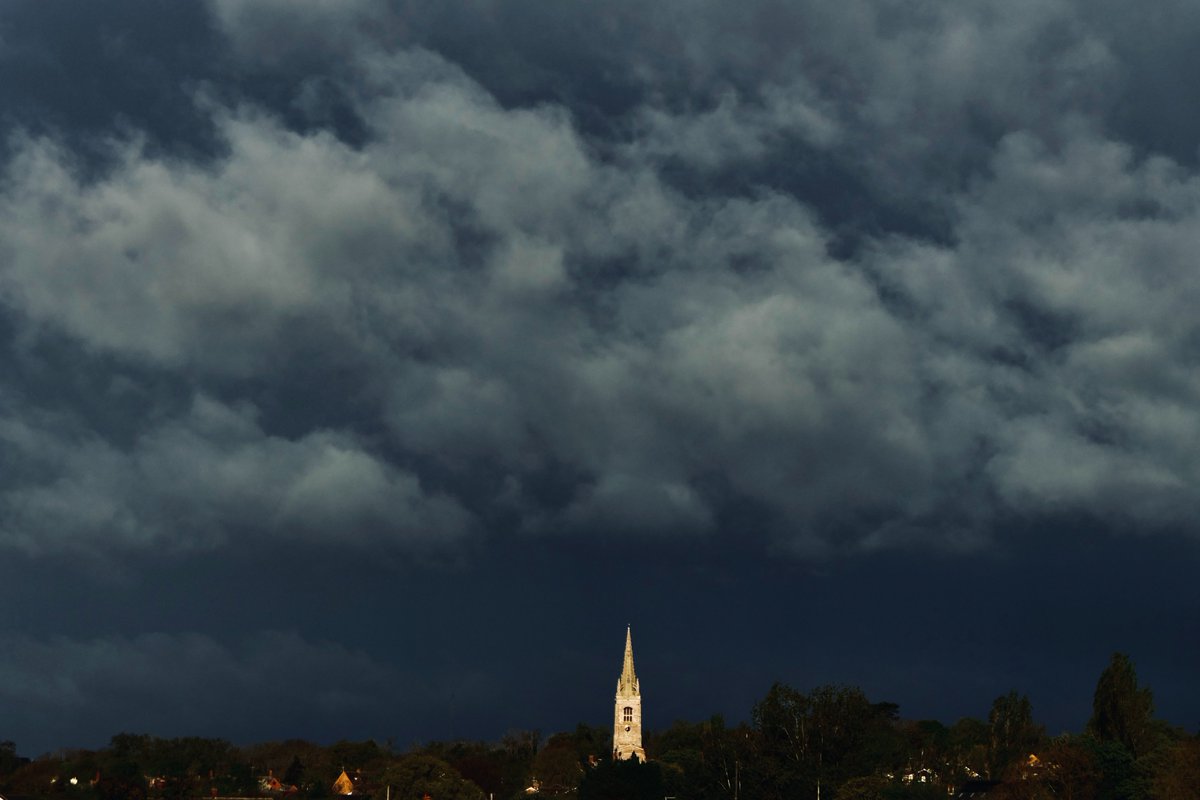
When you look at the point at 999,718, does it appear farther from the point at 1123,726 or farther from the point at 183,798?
the point at 183,798

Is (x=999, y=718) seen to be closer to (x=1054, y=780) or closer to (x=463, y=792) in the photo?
(x=1054, y=780)

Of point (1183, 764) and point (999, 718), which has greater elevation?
point (999, 718)

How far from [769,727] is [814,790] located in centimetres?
810

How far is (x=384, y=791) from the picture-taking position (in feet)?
563

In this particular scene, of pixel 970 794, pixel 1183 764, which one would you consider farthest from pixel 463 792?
pixel 1183 764

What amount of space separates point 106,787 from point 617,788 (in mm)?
77748

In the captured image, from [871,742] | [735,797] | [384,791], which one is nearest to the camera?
[735,797]

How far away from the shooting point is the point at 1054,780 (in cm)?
10831

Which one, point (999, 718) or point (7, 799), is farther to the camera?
point (7, 799)

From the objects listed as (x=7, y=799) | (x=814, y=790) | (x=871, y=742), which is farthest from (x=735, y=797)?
(x=7, y=799)

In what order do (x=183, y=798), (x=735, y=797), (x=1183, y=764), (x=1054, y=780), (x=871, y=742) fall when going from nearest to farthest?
→ (x=1183, y=764), (x=1054, y=780), (x=735, y=797), (x=871, y=742), (x=183, y=798)

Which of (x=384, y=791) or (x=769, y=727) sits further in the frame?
(x=384, y=791)

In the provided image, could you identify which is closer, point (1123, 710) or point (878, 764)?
point (1123, 710)

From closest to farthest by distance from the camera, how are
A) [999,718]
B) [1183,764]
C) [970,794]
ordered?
[1183,764] → [970,794] → [999,718]
